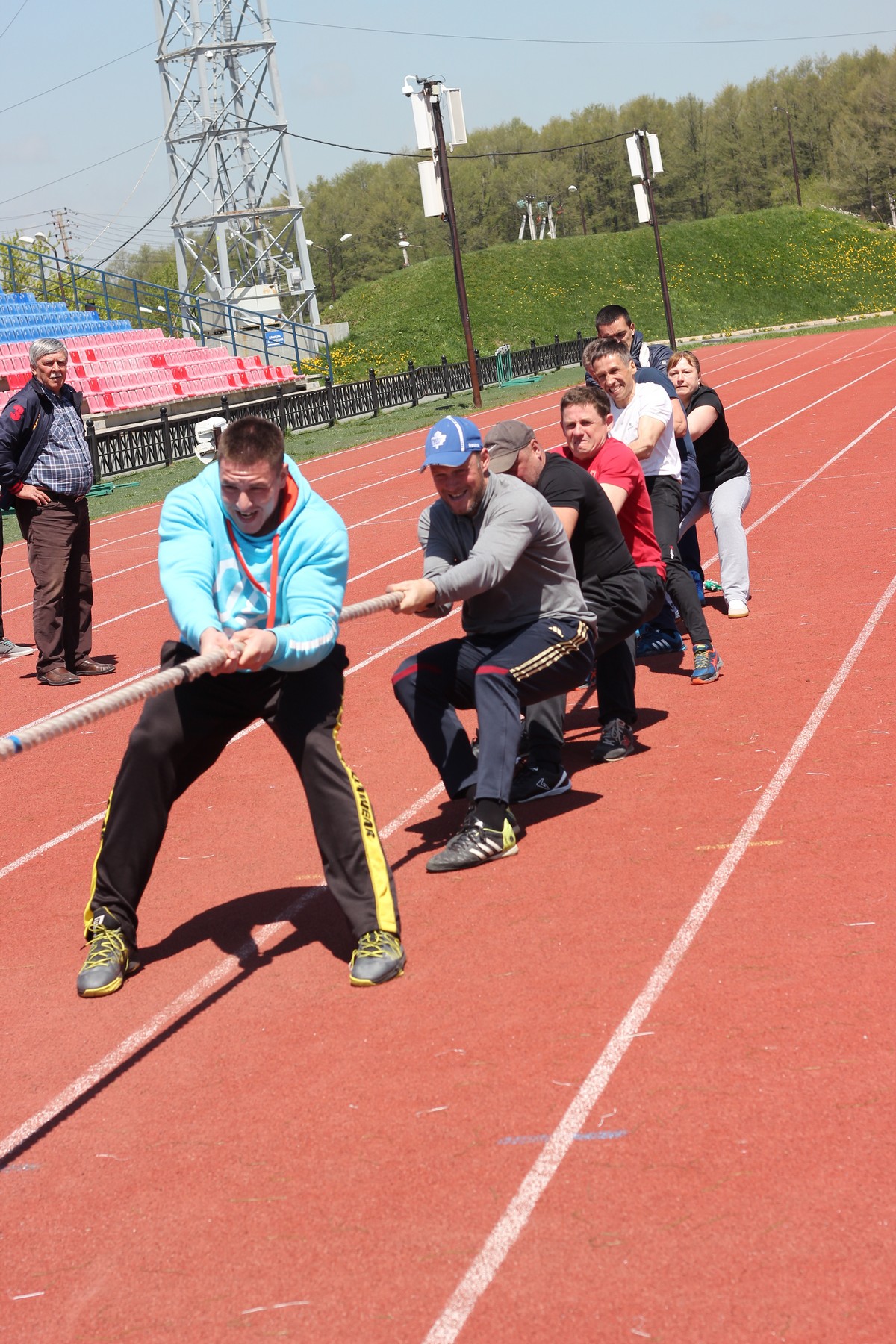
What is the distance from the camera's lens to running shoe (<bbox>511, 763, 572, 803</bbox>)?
20.8 ft

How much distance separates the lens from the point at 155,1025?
4586 mm

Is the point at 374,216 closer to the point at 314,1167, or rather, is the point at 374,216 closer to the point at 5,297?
the point at 5,297

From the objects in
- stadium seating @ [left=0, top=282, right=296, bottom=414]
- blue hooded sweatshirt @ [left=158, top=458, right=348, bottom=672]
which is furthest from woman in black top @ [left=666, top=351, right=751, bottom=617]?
stadium seating @ [left=0, top=282, right=296, bottom=414]

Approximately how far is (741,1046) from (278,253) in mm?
52322

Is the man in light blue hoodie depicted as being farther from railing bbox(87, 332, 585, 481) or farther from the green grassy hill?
the green grassy hill

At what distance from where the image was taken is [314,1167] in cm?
359

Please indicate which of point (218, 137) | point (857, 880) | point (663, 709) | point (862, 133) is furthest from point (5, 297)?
point (862, 133)

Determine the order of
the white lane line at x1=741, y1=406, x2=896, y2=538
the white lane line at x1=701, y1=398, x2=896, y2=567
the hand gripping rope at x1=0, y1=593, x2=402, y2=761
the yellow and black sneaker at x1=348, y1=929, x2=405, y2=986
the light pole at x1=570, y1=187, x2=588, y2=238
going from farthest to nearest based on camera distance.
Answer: the light pole at x1=570, y1=187, x2=588, y2=238 < the white lane line at x1=741, y1=406, x2=896, y2=538 < the white lane line at x1=701, y1=398, x2=896, y2=567 < the yellow and black sneaker at x1=348, y1=929, x2=405, y2=986 < the hand gripping rope at x1=0, y1=593, x2=402, y2=761

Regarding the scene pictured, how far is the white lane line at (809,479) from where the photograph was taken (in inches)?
493

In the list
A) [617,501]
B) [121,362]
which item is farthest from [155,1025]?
[121,362]

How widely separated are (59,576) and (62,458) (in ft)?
2.71

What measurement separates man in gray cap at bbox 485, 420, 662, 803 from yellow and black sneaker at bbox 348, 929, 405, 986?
5.68 feet

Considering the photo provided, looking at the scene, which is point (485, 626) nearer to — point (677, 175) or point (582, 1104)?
point (582, 1104)

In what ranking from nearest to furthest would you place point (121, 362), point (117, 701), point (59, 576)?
1. point (117, 701)
2. point (59, 576)
3. point (121, 362)
